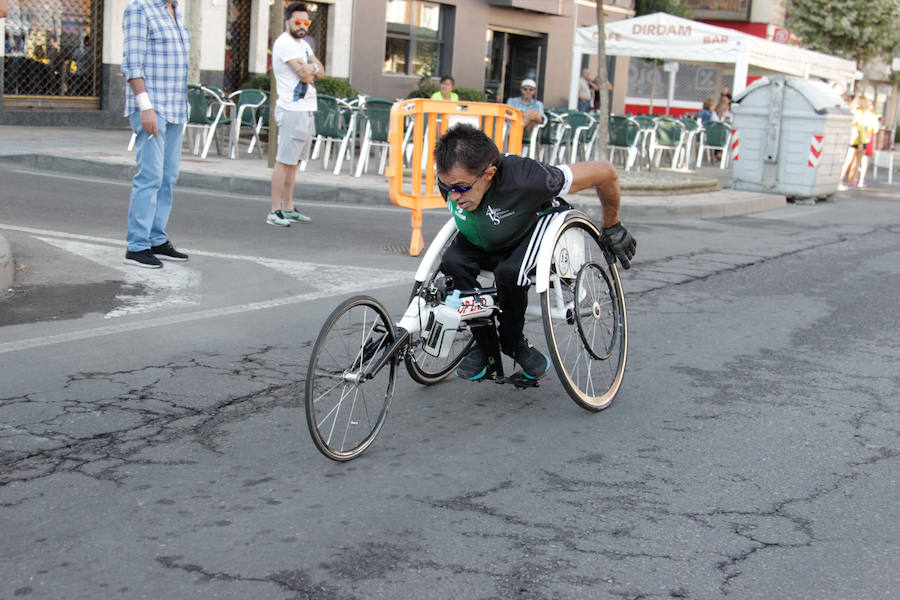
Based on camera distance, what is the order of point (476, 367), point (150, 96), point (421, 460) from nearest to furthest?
point (421, 460)
point (476, 367)
point (150, 96)

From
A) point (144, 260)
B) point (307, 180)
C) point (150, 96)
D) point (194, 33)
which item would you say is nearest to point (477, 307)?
point (144, 260)

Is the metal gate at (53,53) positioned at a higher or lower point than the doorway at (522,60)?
lower

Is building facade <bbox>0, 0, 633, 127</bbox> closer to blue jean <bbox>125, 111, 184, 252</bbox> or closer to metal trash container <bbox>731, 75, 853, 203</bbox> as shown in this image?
blue jean <bbox>125, 111, 184, 252</bbox>

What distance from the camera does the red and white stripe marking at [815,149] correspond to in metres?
16.2

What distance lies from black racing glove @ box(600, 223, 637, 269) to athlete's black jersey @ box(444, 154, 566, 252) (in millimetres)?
316

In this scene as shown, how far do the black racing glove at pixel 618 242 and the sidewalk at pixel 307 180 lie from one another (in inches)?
313

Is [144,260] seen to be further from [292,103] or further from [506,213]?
[506,213]

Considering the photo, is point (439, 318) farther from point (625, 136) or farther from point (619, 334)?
point (625, 136)

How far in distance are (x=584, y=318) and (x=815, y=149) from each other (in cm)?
1261

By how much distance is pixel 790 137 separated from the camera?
1648 cm

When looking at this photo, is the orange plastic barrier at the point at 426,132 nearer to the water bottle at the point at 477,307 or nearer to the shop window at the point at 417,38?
the water bottle at the point at 477,307

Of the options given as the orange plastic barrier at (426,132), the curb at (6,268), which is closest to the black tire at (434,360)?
the curb at (6,268)

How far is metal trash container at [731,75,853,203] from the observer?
1620 cm

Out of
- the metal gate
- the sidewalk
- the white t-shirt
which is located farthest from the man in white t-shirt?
the metal gate
